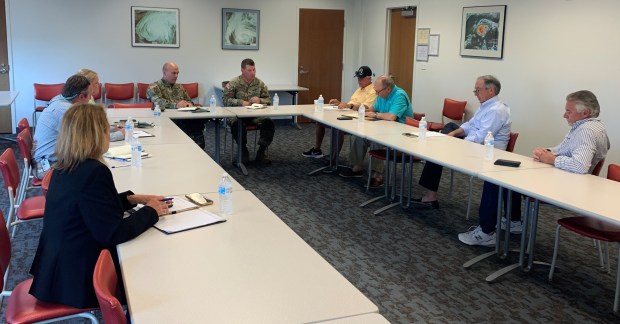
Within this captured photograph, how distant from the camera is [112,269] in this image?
203cm

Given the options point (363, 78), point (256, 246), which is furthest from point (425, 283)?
point (363, 78)

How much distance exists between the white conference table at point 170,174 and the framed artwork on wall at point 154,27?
5.45 metres

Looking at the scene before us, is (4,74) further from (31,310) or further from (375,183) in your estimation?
(31,310)

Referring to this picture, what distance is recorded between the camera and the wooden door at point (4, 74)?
27.8ft

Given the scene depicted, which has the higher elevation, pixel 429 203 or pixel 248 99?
pixel 248 99

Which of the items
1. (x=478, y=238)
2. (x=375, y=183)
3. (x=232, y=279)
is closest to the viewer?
(x=232, y=279)

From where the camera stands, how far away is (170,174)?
3518 mm

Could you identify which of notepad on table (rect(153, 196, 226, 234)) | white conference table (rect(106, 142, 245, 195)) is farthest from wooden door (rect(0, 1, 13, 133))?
notepad on table (rect(153, 196, 226, 234))

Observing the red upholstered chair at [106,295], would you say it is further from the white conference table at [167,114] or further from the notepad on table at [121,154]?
the white conference table at [167,114]

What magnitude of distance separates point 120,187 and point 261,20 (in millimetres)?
7244

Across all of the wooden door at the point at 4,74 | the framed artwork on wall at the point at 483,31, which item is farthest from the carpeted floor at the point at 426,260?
the wooden door at the point at 4,74

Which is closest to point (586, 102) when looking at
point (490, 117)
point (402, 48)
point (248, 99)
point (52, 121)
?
point (490, 117)

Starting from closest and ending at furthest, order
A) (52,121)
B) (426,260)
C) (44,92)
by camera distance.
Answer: (52,121) → (426,260) → (44,92)

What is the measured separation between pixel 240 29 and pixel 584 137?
7.01 metres
